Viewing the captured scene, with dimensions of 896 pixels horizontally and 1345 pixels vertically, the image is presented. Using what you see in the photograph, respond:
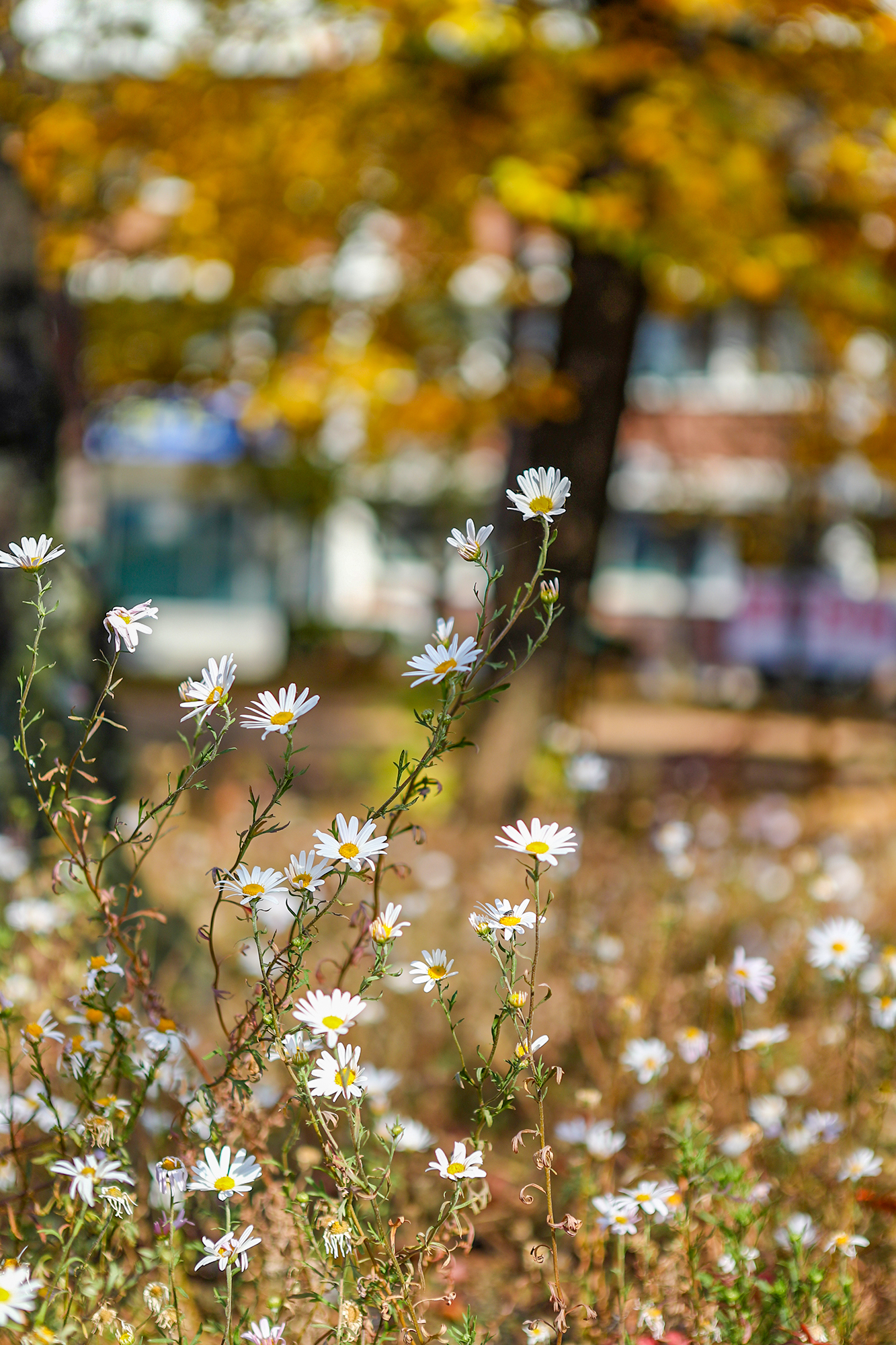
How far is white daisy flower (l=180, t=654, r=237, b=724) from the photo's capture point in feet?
4.15

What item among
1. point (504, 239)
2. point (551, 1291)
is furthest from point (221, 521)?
point (551, 1291)

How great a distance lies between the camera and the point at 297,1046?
1300 millimetres

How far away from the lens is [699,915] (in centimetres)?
381

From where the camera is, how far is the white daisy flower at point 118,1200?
4.30 ft

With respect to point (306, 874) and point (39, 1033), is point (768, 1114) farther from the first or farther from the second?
point (39, 1033)

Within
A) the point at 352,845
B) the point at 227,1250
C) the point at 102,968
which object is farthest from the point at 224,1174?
the point at 352,845

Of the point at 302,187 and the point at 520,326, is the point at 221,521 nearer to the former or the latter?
the point at 520,326

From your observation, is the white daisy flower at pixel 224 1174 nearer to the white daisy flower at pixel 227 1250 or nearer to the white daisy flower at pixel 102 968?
the white daisy flower at pixel 227 1250

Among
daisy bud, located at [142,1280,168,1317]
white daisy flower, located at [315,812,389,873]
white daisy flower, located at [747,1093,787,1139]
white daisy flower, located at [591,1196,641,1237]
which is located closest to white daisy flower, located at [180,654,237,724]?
white daisy flower, located at [315,812,389,873]

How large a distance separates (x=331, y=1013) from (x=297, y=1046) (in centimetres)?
5

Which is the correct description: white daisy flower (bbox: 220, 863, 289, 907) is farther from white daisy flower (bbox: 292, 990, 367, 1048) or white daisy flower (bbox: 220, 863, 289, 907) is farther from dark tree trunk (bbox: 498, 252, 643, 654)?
dark tree trunk (bbox: 498, 252, 643, 654)

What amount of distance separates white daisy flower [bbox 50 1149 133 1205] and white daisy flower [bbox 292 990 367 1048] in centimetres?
29

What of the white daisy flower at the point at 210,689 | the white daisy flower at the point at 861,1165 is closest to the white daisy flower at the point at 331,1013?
the white daisy flower at the point at 210,689

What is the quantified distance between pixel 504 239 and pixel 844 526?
7.41m
